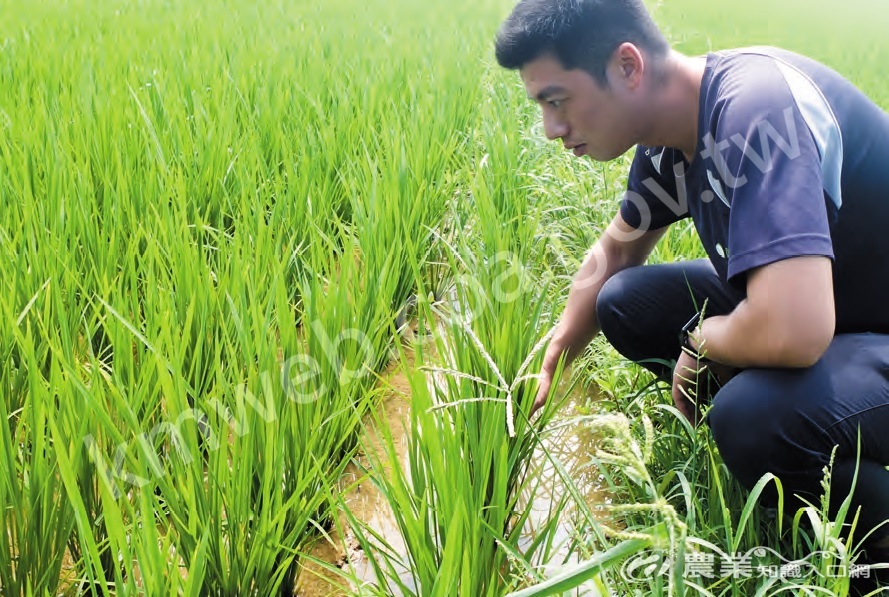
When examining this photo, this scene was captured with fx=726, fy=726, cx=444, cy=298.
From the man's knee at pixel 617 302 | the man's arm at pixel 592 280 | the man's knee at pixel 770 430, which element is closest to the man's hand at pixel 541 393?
the man's arm at pixel 592 280

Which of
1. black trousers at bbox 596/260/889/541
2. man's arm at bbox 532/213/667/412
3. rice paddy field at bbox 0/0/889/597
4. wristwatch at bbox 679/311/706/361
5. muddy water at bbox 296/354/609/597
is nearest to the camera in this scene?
rice paddy field at bbox 0/0/889/597

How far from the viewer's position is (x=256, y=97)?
283cm

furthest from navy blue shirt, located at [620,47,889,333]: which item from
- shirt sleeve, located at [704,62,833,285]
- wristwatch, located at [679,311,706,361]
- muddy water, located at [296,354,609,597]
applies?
muddy water, located at [296,354,609,597]

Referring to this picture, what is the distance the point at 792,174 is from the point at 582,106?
1.14 ft

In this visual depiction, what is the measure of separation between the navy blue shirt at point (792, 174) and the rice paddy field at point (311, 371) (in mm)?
327

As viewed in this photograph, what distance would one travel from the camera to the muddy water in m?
1.21

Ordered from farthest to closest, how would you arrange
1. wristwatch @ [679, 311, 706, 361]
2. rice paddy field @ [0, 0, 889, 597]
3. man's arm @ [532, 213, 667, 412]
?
man's arm @ [532, 213, 667, 412], wristwatch @ [679, 311, 706, 361], rice paddy field @ [0, 0, 889, 597]

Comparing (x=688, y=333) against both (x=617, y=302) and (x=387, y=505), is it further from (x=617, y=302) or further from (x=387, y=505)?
(x=387, y=505)

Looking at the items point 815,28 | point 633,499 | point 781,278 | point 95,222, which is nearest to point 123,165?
point 95,222

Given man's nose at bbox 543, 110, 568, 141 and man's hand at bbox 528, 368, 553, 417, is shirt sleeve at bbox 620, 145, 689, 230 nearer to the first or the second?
man's nose at bbox 543, 110, 568, 141

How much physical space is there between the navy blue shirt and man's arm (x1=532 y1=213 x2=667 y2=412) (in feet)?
0.75

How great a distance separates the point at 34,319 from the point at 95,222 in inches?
15.6

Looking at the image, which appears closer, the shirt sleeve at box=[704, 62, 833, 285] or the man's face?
the shirt sleeve at box=[704, 62, 833, 285]

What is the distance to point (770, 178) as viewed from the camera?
1006 millimetres
